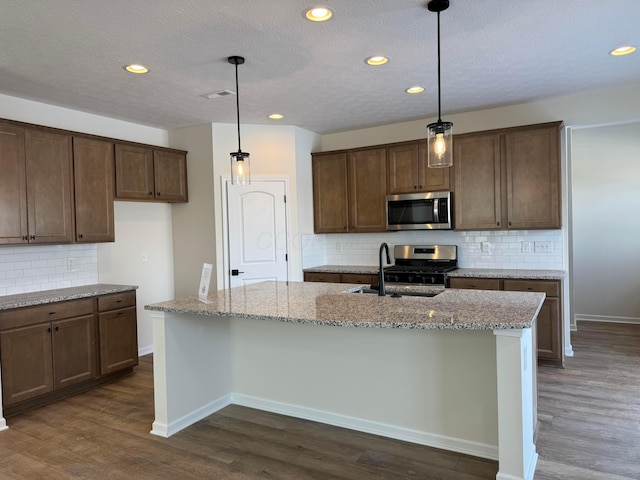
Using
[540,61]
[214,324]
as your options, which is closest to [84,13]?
[214,324]

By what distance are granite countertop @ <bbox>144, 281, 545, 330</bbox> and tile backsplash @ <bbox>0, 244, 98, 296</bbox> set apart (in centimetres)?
185

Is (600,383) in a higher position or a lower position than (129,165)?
lower

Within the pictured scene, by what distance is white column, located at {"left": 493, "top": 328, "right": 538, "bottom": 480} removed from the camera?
2.16 m

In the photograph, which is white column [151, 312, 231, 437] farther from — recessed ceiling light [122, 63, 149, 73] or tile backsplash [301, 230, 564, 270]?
tile backsplash [301, 230, 564, 270]

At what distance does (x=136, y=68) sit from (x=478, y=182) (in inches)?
134

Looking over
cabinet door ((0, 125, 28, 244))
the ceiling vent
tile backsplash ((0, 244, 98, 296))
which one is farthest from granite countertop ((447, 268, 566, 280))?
cabinet door ((0, 125, 28, 244))

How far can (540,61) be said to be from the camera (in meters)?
3.34

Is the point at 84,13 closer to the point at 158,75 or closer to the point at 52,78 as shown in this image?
the point at 158,75

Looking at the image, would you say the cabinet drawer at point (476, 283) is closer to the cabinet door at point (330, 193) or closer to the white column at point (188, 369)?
the cabinet door at point (330, 193)

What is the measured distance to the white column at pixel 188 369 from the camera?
2.97 meters

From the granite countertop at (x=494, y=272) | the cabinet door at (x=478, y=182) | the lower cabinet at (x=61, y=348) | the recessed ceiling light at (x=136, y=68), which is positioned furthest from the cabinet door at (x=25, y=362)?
the cabinet door at (x=478, y=182)

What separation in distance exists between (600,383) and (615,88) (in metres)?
2.74

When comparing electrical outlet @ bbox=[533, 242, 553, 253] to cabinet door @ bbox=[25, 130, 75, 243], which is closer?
cabinet door @ bbox=[25, 130, 75, 243]

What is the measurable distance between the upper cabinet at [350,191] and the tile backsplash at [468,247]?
0.31m
